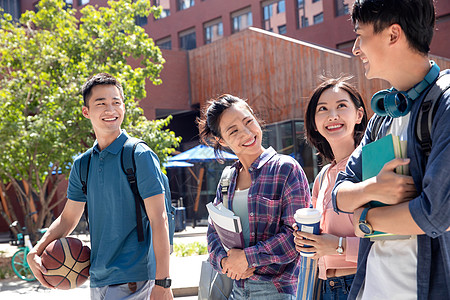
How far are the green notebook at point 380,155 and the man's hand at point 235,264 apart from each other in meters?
1.12

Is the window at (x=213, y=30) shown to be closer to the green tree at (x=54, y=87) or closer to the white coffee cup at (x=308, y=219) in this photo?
the green tree at (x=54, y=87)

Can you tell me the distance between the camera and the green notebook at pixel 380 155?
1.78 m

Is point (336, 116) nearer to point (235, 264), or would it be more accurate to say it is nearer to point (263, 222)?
point (263, 222)

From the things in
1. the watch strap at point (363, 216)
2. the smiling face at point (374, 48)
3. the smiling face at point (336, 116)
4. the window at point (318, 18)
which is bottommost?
the watch strap at point (363, 216)

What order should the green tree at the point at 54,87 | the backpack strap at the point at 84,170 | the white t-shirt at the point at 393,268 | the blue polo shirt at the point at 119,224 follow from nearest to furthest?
the white t-shirt at the point at 393,268, the blue polo shirt at the point at 119,224, the backpack strap at the point at 84,170, the green tree at the point at 54,87

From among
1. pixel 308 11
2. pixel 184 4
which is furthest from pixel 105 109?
pixel 184 4

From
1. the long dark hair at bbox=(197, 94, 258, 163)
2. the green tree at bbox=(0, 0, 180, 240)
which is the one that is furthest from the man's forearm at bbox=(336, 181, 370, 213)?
the green tree at bbox=(0, 0, 180, 240)

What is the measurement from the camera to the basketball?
3481mm

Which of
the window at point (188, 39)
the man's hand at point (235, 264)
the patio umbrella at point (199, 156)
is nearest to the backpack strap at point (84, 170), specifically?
the man's hand at point (235, 264)

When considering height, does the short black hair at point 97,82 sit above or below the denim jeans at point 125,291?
above

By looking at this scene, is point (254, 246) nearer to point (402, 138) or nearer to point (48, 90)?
point (402, 138)

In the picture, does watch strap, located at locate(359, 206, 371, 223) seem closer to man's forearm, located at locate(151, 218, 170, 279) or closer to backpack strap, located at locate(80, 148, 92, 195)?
man's forearm, located at locate(151, 218, 170, 279)

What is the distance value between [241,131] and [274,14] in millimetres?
27100

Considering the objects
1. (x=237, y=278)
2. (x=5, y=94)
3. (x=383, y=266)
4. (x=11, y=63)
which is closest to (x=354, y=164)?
(x=383, y=266)
